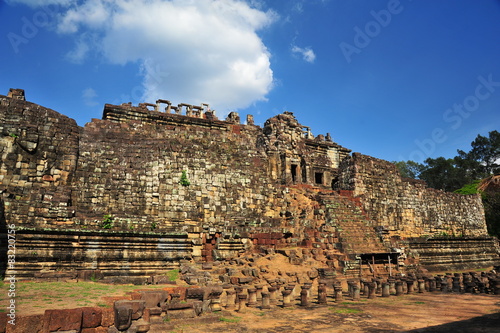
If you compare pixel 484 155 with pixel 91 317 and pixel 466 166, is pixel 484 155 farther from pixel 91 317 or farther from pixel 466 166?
pixel 91 317

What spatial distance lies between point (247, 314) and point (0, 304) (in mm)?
5251

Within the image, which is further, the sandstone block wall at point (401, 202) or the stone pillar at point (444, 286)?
the sandstone block wall at point (401, 202)

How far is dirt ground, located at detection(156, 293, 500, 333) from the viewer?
658 cm

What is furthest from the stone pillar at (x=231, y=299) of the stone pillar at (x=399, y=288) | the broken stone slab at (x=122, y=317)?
the stone pillar at (x=399, y=288)

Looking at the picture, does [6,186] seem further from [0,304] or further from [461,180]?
[461,180]

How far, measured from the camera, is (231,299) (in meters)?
8.91

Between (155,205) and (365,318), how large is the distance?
31.8 ft

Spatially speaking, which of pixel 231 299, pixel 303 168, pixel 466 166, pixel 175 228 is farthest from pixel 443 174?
pixel 231 299

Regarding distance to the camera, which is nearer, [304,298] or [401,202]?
[304,298]

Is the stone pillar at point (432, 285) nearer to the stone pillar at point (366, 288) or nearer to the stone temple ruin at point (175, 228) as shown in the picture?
the stone temple ruin at point (175, 228)

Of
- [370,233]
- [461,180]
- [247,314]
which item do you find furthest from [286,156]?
[461,180]

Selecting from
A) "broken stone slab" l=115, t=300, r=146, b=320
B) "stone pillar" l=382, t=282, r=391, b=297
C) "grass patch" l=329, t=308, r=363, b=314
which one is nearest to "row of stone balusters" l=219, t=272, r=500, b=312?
"stone pillar" l=382, t=282, r=391, b=297

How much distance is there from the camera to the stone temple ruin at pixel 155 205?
11.0 metres

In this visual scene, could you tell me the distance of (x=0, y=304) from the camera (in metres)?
5.57
